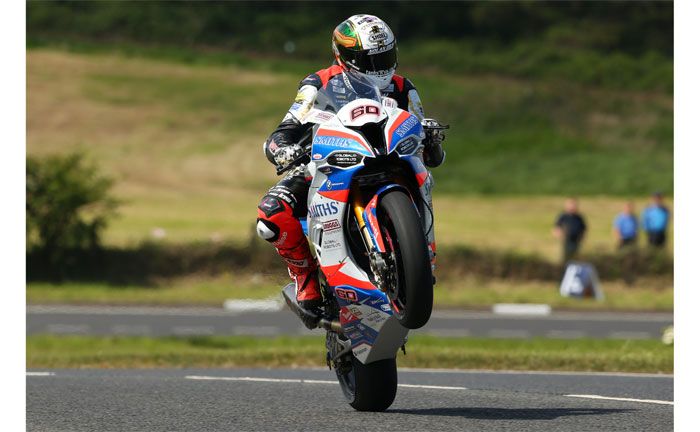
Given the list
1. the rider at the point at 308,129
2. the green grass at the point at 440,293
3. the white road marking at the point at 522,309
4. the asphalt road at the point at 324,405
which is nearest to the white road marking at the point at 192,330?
the green grass at the point at 440,293

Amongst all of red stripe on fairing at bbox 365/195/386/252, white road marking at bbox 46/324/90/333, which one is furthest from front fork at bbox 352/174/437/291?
white road marking at bbox 46/324/90/333

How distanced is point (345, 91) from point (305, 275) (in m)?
1.31

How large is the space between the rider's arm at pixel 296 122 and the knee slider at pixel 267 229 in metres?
0.39

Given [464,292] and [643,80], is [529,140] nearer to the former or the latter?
[643,80]

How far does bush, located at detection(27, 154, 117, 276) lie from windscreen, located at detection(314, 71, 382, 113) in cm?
1936

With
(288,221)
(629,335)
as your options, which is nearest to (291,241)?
(288,221)

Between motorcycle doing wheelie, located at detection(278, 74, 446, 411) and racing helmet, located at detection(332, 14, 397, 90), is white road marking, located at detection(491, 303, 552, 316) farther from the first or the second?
racing helmet, located at detection(332, 14, 397, 90)

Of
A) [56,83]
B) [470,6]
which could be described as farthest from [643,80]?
[56,83]

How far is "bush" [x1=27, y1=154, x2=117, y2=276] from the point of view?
27.1 metres

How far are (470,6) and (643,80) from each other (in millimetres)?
13969

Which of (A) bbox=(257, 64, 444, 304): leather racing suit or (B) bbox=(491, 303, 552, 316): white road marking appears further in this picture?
(B) bbox=(491, 303, 552, 316): white road marking

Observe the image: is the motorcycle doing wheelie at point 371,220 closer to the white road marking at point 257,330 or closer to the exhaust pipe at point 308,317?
the exhaust pipe at point 308,317

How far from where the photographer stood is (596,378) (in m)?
11.6

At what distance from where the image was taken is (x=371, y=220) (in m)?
7.67
